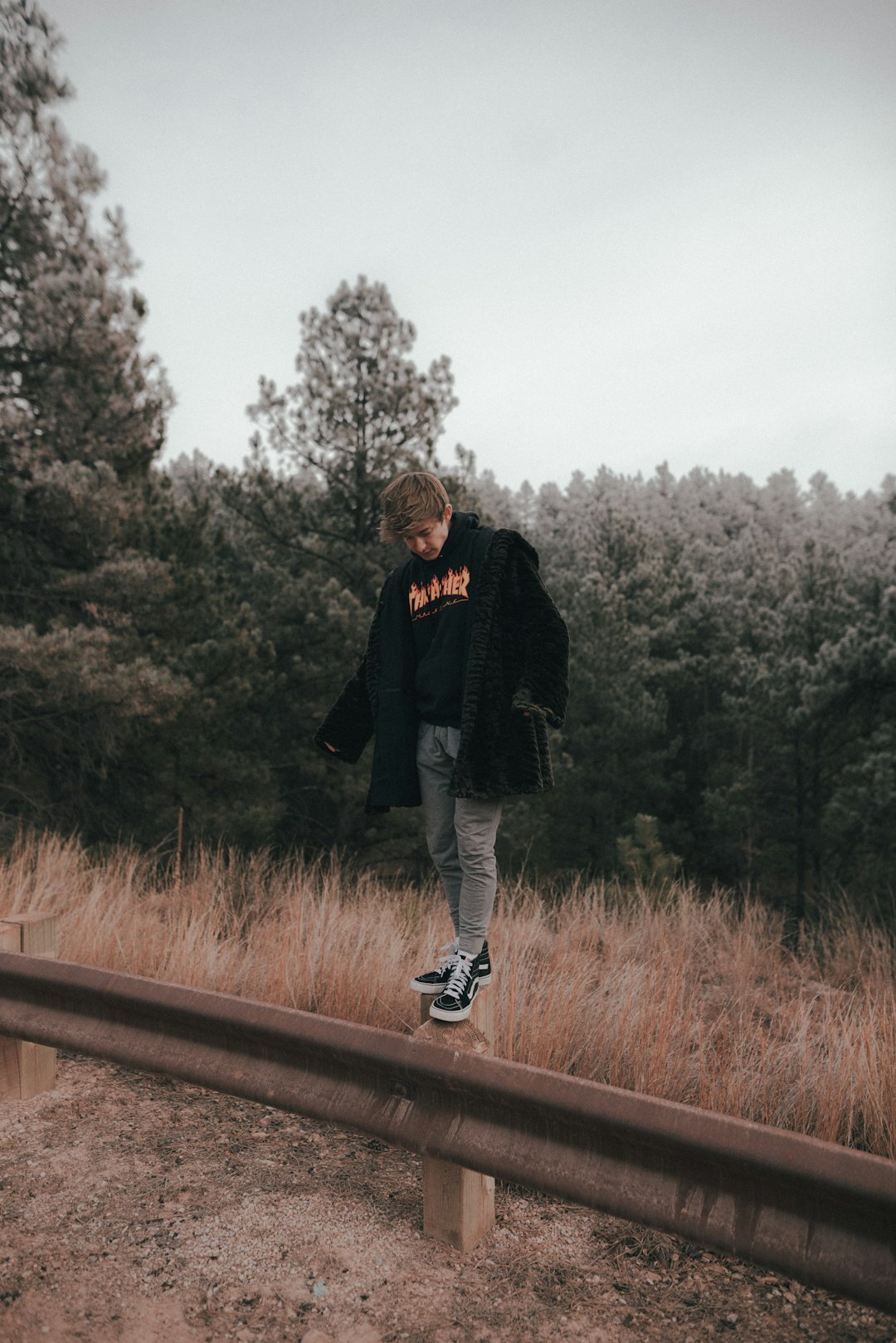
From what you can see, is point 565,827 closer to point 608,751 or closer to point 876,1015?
point 608,751

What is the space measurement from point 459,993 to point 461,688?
84 centimetres

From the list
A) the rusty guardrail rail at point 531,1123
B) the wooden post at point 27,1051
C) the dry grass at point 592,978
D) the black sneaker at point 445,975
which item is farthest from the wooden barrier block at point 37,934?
the black sneaker at point 445,975

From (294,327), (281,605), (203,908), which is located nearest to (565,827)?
(281,605)

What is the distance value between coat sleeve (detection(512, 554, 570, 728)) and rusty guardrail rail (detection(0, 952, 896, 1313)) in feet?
2.89

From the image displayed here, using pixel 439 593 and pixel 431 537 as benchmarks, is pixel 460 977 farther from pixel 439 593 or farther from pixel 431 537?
pixel 431 537

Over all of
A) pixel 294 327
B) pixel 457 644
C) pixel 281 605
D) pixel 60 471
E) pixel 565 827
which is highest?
pixel 294 327

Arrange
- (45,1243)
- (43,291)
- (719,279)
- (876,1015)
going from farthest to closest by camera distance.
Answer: (719,279), (43,291), (876,1015), (45,1243)

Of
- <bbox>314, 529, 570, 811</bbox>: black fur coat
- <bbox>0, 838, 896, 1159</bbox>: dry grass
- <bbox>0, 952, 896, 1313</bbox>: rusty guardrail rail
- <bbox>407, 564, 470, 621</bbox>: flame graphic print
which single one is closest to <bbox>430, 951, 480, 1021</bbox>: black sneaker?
<bbox>0, 952, 896, 1313</bbox>: rusty guardrail rail

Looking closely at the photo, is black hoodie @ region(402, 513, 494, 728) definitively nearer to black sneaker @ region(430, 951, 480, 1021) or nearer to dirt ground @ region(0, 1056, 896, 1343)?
black sneaker @ region(430, 951, 480, 1021)

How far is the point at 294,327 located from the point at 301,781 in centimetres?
809

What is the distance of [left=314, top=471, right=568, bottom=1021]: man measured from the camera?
7.74 ft

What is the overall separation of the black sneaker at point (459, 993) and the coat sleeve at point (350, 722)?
2.60 feet

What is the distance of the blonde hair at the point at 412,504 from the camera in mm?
2477

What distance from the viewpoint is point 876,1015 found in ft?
10.4
